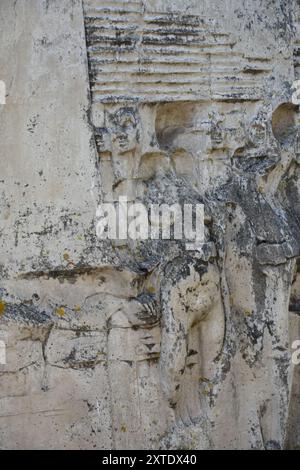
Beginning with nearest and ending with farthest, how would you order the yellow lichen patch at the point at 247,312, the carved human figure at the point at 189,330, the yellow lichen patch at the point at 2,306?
the yellow lichen patch at the point at 2,306
the carved human figure at the point at 189,330
the yellow lichen patch at the point at 247,312

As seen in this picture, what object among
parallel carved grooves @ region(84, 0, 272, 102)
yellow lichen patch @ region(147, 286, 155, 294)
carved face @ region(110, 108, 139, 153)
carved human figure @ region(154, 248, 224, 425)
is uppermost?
parallel carved grooves @ region(84, 0, 272, 102)

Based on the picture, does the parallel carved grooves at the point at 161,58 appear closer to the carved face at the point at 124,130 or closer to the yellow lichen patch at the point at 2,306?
the carved face at the point at 124,130

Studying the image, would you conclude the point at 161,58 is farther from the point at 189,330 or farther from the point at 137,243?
the point at 189,330

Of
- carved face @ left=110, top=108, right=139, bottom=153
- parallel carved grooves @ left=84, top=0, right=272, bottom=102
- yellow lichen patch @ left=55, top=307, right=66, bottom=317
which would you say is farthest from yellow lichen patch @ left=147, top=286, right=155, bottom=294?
parallel carved grooves @ left=84, top=0, right=272, bottom=102

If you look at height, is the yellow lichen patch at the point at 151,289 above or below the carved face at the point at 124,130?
below

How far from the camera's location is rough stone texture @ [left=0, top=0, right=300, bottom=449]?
4992 millimetres

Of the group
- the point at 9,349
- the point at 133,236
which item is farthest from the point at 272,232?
the point at 9,349

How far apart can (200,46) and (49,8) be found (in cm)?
80

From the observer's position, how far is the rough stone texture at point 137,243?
16.4ft

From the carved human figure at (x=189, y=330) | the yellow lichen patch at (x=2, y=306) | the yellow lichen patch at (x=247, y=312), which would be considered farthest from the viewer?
the yellow lichen patch at (x=247, y=312)

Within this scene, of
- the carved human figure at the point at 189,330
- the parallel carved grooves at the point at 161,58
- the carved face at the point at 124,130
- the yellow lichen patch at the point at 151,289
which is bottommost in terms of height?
the carved human figure at the point at 189,330

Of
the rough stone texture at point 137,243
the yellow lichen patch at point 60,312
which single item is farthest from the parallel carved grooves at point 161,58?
the yellow lichen patch at point 60,312

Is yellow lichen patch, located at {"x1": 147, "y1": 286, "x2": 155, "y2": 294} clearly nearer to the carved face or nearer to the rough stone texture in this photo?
the rough stone texture

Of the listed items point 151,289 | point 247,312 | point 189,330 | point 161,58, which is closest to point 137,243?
point 151,289
